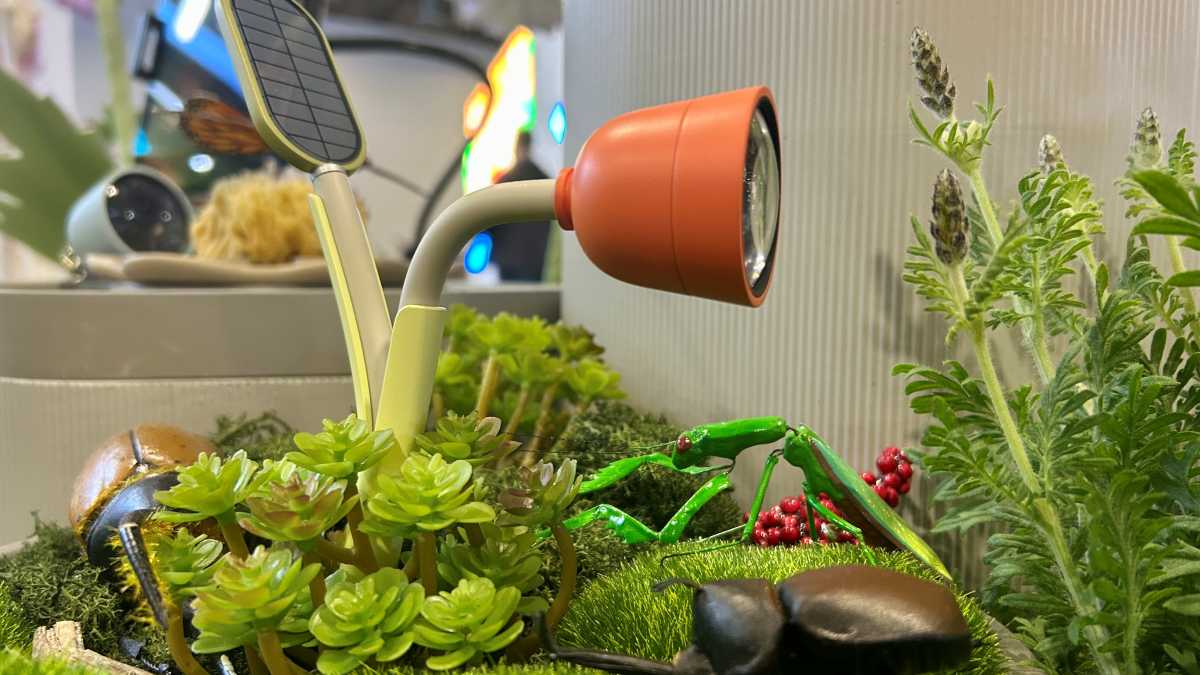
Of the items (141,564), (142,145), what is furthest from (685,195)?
(142,145)

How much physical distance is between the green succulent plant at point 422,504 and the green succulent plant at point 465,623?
0.11 feet

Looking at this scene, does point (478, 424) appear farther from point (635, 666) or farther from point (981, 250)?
point (981, 250)

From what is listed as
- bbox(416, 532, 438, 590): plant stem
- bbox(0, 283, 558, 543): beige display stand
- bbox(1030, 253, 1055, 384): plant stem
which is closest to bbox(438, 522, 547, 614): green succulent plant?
bbox(416, 532, 438, 590): plant stem

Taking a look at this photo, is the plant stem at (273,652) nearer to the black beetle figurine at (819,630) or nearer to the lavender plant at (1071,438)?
the black beetle figurine at (819,630)

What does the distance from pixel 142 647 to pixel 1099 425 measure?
0.58 meters

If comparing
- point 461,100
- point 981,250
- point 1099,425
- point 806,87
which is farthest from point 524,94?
point 1099,425

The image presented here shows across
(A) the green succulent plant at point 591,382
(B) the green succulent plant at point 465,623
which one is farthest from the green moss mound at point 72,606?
(A) the green succulent plant at point 591,382

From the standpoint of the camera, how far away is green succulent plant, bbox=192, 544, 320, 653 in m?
0.33

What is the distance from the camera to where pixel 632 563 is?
529 millimetres

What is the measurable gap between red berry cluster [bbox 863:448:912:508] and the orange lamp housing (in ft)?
1.11

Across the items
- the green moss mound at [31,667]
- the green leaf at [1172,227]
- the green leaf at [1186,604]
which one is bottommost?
the green moss mound at [31,667]

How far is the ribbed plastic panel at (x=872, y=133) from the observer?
0.65 meters

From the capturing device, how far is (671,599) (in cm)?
44

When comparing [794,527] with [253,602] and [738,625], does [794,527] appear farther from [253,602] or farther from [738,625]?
[253,602]
